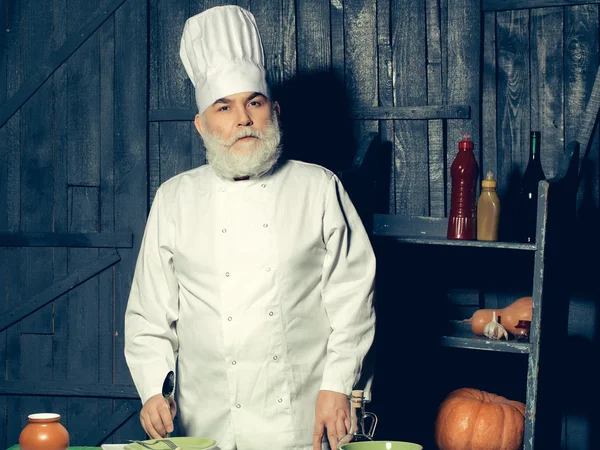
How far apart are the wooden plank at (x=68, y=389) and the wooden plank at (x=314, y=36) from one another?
176 centimetres

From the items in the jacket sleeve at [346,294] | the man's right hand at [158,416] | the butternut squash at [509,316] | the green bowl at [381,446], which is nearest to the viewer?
the green bowl at [381,446]

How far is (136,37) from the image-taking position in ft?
13.5

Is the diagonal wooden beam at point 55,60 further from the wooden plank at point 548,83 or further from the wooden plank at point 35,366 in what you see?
the wooden plank at point 548,83

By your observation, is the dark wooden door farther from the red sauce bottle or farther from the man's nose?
the red sauce bottle

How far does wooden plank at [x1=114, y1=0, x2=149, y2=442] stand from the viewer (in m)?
4.10

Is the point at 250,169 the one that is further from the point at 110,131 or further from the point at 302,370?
the point at 110,131

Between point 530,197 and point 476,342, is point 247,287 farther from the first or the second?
point 530,197

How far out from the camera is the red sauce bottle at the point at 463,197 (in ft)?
10.4

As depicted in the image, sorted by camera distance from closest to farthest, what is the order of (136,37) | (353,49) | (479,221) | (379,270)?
(479,221), (379,270), (353,49), (136,37)

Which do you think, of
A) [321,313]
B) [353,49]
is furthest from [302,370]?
[353,49]

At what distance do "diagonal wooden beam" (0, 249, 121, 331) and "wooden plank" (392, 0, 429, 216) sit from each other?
1453 mm

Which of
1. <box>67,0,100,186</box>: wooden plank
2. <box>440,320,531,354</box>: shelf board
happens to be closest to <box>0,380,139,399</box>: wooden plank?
<box>67,0,100,186</box>: wooden plank

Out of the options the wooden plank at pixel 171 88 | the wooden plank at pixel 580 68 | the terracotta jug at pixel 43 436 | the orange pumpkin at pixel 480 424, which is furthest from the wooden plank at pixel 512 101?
the terracotta jug at pixel 43 436

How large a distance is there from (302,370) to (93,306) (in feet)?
5.77
